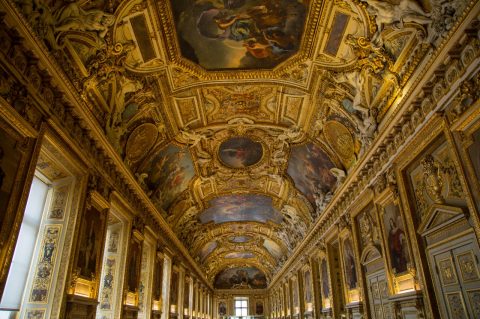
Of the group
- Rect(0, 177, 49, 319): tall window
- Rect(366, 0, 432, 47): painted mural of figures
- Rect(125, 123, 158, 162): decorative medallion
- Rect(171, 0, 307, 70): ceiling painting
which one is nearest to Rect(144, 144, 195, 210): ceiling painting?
Rect(125, 123, 158, 162): decorative medallion

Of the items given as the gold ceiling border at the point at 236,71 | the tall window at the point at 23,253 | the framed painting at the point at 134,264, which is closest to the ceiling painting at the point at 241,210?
the framed painting at the point at 134,264

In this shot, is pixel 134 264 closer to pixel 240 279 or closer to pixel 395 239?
pixel 395 239

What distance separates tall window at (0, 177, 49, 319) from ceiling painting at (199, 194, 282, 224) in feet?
47.1

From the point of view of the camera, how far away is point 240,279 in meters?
48.1

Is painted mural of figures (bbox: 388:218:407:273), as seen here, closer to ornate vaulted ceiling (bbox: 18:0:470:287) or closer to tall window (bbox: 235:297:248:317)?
ornate vaulted ceiling (bbox: 18:0:470:287)

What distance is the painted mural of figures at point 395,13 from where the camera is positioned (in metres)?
7.78

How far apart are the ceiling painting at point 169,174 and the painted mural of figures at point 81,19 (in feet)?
22.9

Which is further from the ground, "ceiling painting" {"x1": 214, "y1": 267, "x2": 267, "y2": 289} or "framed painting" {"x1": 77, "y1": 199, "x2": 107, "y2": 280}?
"ceiling painting" {"x1": 214, "y1": 267, "x2": 267, "y2": 289}

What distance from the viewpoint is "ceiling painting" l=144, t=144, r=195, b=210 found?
608 inches

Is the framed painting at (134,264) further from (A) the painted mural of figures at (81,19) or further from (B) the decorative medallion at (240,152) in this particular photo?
(A) the painted mural of figures at (81,19)

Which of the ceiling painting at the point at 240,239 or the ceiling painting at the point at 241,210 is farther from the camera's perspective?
the ceiling painting at the point at 240,239

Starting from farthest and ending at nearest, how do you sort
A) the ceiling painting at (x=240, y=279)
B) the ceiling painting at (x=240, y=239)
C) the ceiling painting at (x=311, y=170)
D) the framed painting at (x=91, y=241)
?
the ceiling painting at (x=240, y=279), the ceiling painting at (x=240, y=239), the ceiling painting at (x=311, y=170), the framed painting at (x=91, y=241)

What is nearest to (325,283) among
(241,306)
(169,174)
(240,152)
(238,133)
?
(240,152)

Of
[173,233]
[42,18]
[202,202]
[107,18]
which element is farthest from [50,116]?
[202,202]
